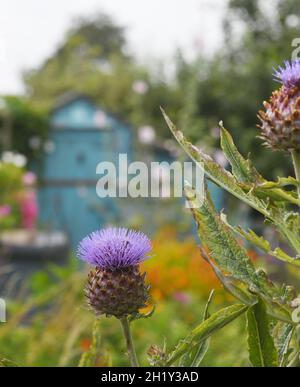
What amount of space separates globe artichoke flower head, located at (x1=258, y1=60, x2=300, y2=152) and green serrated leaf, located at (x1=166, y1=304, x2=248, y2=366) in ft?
0.56

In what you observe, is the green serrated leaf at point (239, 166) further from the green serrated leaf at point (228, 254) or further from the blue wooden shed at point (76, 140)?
the blue wooden shed at point (76, 140)

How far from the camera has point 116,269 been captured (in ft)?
2.12

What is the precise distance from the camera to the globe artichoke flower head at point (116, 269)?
1.95ft

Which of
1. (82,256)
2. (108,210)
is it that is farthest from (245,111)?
(82,256)

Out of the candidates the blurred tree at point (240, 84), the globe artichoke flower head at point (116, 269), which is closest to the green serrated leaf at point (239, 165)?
the globe artichoke flower head at point (116, 269)

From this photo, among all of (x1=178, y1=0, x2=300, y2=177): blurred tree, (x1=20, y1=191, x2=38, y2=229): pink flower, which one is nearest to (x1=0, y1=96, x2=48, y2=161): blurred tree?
(x1=178, y1=0, x2=300, y2=177): blurred tree

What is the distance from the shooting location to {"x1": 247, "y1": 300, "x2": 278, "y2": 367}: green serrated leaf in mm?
487

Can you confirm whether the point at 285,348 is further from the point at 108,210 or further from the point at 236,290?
the point at 108,210

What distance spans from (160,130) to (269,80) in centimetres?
170

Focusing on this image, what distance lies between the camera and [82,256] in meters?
0.60

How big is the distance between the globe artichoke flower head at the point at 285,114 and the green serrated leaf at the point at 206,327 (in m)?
0.17

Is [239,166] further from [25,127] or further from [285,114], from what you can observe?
[25,127]

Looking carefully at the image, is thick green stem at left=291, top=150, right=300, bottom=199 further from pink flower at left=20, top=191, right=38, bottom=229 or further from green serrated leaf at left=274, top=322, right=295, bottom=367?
pink flower at left=20, top=191, right=38, bottom=229

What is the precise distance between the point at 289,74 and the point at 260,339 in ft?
0.74
